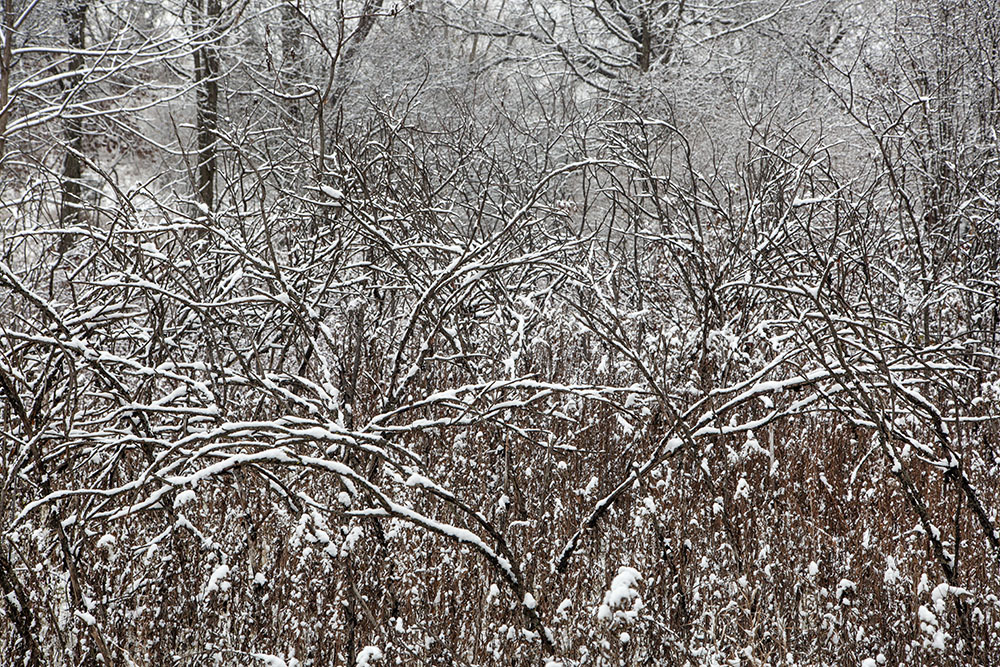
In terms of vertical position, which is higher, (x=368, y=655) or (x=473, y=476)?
(x=473, y=476)

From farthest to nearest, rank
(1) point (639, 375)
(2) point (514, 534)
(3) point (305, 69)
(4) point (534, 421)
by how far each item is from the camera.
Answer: (3) point (305, 69) → (1) point (639, 375) → (4) point (534, 421) → (2) point (514, 534)

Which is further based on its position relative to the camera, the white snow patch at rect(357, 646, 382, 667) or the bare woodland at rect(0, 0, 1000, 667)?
the bare woodland at rect(0, 0, 1000, 667)

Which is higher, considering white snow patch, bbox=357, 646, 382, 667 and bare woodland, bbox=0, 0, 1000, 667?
bare woodland, bbox=0, 0, 1000, 667

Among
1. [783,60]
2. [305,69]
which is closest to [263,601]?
[305,69]

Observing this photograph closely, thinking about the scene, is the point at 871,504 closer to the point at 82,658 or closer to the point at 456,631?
the point at 456,631

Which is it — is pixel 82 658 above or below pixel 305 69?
below

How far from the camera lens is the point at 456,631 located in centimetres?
255

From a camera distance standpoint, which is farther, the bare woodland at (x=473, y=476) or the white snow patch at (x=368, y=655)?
the bare woodland at (x=473, y=476)

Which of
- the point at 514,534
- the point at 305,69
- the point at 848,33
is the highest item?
the point at 848,33

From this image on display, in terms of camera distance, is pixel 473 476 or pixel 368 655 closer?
pixel 368 655

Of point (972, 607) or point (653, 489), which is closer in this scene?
point (972, 607)

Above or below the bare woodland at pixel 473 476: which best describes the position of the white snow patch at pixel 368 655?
below

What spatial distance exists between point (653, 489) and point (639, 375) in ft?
5.06

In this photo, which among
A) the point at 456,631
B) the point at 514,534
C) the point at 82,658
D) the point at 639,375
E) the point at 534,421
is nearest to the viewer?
the point at 82,658
